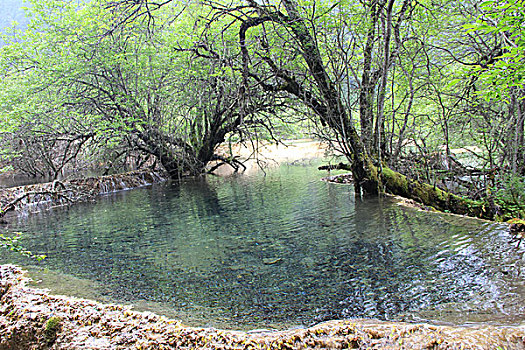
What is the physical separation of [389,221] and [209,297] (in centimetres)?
439

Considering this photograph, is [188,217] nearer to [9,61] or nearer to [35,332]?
[35,332]

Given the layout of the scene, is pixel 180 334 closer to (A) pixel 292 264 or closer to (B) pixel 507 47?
(A) pixel 292 264

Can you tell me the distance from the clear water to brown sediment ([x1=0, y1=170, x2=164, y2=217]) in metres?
3.23

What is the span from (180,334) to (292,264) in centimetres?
245

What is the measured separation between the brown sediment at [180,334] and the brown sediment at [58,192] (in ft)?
27.3

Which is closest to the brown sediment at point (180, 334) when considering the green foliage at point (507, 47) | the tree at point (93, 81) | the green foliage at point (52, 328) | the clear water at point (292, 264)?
the green foliage at point (52, 328)

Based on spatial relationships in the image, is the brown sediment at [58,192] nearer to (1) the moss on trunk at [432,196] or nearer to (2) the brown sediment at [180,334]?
(2) the brown sediment at [180,334]

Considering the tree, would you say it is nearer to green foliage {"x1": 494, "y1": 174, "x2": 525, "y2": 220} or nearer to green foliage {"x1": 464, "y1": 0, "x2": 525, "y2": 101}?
green foliage {"x1": 494, "y1": 174, "x2": 525, "y2": 220}

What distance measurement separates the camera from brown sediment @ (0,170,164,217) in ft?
40.5

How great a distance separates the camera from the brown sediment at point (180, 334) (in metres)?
2.61

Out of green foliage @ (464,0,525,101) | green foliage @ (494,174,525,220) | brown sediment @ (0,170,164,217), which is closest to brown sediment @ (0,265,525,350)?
green foliage @ (464,0,525,101)

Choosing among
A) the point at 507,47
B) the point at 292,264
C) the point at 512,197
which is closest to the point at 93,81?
the point at 292,264

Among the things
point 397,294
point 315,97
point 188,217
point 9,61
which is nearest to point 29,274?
point 188,217

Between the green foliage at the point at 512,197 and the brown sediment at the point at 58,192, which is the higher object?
the brown sediment at the point at 58,192
